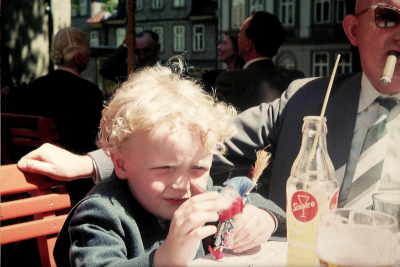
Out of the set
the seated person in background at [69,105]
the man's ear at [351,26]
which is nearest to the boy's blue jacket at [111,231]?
the man's ear at [351,26]

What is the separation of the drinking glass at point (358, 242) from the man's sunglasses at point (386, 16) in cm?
111

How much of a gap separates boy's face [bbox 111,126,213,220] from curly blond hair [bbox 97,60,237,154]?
0.03 meters

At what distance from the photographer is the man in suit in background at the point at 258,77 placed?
3.77m

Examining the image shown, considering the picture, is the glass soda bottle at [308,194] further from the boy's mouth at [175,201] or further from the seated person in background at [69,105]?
the seated person in background at [69,105]

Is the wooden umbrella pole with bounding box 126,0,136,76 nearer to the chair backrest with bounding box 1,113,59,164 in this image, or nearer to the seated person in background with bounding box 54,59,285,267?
the chair backrest with bounding box 1,113,59,164

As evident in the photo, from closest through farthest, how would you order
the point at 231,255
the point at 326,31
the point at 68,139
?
1. the point at 231,255
2. the point at 68,139
3. the point at 326,31

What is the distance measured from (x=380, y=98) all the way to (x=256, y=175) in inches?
36.3

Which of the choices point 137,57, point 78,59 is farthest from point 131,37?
point 137,57

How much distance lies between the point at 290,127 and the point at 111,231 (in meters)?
1.06

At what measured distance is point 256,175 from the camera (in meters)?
1.19

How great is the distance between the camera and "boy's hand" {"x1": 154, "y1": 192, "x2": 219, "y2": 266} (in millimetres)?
1024

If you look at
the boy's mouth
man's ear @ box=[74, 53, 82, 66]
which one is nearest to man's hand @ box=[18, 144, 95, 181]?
the boy's mouth

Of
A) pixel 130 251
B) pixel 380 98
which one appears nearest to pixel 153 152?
pixel 130 251

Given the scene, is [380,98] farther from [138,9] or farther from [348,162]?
[138,9]
